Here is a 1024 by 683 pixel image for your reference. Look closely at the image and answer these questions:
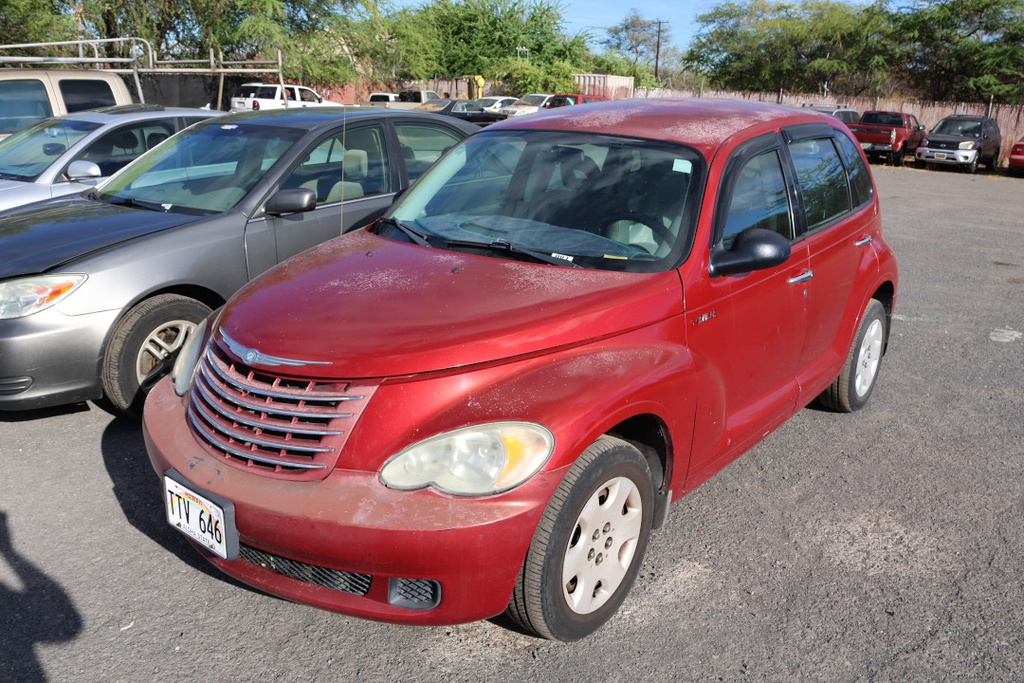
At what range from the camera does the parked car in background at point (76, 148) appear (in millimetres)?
6660

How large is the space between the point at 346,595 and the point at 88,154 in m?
5.91

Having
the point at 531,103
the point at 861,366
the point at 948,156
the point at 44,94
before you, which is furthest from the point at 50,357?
the point at 531,103

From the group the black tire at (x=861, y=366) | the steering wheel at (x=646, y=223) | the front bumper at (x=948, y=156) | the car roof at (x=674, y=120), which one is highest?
the car roof at (x=674, y=120)

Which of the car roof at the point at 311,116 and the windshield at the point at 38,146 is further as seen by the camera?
the windshield at the point at 38,146

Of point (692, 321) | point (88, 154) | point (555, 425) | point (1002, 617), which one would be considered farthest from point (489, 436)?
point (88, 154)

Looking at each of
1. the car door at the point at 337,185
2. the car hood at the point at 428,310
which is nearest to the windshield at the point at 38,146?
the car door at the point at 337,185

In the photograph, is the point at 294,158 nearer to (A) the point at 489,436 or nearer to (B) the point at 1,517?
(B) the point at 1,517

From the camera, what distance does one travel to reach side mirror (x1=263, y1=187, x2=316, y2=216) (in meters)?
4.79

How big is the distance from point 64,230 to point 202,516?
2.73 m

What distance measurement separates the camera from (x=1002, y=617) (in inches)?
122

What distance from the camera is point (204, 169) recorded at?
5496mm

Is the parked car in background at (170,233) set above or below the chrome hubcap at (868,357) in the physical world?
above

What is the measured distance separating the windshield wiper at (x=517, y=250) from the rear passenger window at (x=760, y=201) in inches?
26.7

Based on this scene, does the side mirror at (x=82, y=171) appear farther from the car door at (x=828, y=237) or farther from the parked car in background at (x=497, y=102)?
the parked car in background at (x=497, y=102)
